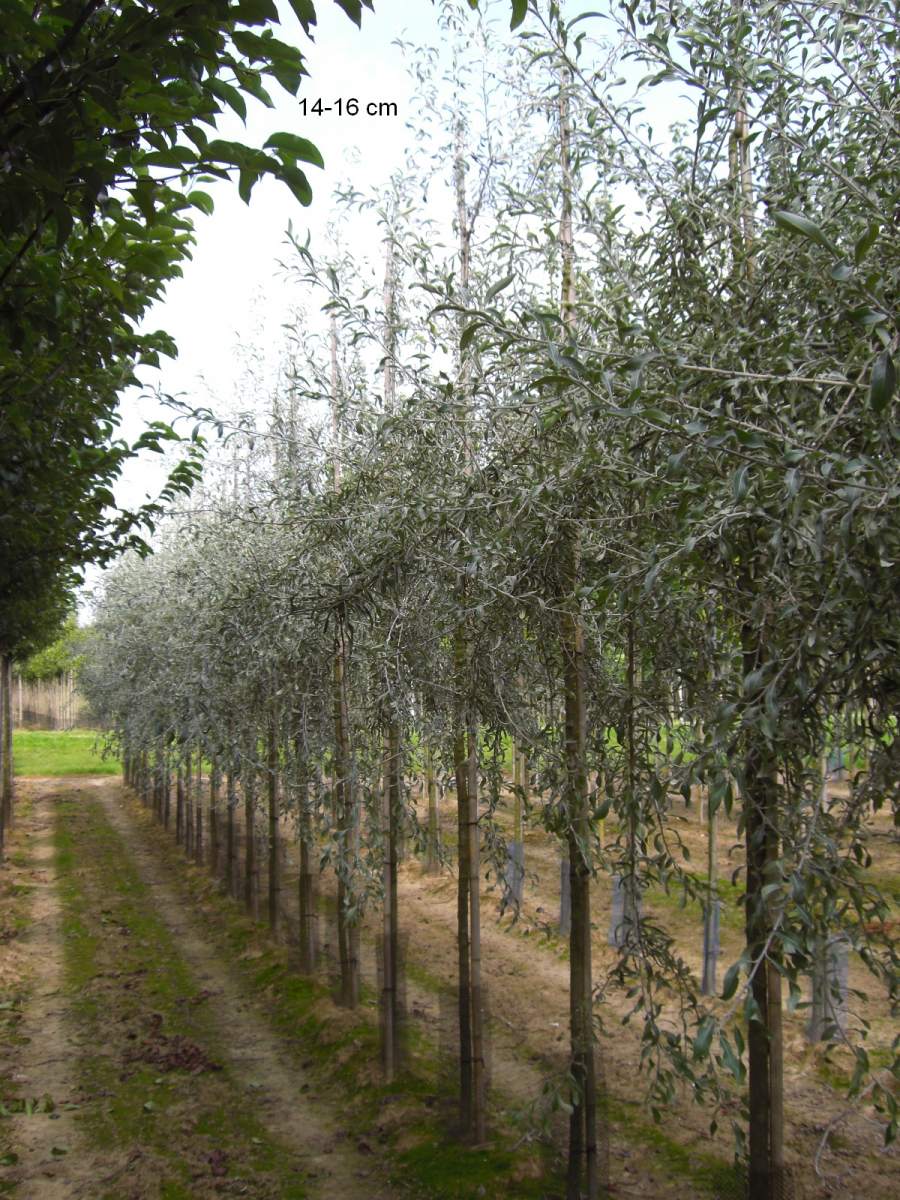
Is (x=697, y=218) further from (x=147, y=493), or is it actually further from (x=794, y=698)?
(x=147, y=493)

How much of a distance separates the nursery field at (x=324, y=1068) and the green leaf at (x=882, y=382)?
76.6 inches

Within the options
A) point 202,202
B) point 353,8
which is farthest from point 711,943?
point 353,8

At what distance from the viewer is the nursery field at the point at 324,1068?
251 inches

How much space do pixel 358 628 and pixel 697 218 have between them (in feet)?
14.3

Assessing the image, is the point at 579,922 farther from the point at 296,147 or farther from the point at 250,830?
the point at 250,830

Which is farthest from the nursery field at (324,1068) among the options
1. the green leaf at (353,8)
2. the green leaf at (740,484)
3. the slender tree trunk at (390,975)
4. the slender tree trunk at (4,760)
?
the slender tree trunk at (4,760)

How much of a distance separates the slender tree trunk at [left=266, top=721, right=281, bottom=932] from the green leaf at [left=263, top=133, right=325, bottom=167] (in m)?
8.69

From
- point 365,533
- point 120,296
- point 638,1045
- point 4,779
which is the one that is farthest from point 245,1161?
point 4,779

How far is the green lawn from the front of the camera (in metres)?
36.9

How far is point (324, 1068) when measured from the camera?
853cm

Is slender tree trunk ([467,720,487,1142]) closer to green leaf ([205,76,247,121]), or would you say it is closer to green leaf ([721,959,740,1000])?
green leaf ([721,959,740,1000])

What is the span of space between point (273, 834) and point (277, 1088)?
3502mm

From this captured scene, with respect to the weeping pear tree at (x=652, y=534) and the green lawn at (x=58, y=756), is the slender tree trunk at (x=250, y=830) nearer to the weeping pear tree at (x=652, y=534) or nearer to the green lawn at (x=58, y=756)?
the weeping pear tree at (x=652, y=534)

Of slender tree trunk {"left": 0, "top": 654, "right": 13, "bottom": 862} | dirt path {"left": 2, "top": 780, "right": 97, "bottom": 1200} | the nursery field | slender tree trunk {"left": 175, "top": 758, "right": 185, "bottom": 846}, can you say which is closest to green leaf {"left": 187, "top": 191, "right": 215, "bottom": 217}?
the nursery field
